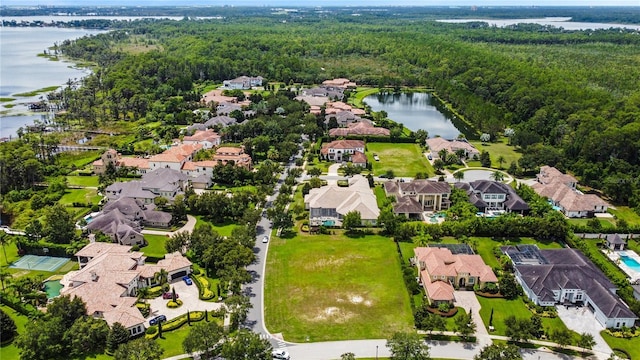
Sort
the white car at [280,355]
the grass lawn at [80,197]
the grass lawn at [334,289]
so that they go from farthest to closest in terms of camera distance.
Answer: the grass lawn at [80,197] → the grass lawn at [334,289] → the white car at [280,355]

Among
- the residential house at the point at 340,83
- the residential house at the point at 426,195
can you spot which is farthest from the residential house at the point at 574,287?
the residential house at the point at 340,83

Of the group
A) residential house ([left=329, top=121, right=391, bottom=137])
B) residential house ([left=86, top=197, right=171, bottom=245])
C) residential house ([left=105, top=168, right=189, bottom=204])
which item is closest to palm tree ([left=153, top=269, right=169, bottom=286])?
residential house ([left=86, top=197, right=171, bottom=245])

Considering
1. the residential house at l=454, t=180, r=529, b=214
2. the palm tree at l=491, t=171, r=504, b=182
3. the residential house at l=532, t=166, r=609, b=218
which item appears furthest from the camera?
the palm tree at l=491, t=171, r=504, b=182

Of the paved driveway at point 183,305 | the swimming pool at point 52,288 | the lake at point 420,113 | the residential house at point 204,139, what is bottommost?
the paved driveway at point 183,305

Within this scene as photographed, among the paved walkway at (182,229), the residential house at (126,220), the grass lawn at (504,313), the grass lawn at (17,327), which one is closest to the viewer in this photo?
the grass lawn at (17,327)

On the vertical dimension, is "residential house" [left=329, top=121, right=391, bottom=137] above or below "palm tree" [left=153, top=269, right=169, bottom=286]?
above

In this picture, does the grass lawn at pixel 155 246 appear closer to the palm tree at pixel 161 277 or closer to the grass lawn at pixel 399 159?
the palm tree at pixel 161 277

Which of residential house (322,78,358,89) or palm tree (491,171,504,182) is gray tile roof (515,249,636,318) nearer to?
palm tree (491,171,504,182)

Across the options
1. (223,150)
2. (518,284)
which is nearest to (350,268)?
(518,284)
